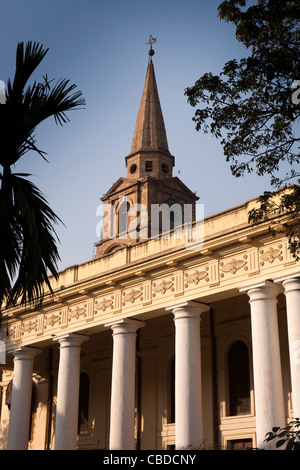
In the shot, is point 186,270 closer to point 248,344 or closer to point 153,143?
point 248,344

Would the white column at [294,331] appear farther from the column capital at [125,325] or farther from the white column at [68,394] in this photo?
the white column at [68,394]

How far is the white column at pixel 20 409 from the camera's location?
90.6 ft

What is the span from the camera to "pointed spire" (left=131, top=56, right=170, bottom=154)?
2355 inches

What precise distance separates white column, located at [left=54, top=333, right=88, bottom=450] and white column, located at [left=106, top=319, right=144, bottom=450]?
276 cm

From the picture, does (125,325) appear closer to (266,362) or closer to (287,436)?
(266,362)

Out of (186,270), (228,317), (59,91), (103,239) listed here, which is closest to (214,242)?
(186,270)

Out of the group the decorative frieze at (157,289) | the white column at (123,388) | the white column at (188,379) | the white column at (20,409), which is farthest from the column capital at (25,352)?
the white column at (188,379)

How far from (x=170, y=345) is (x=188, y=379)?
642 centimetres

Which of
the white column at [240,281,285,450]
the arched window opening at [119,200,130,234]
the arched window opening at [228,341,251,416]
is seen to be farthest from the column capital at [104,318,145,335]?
the arched window opening at [119,200,130,234]

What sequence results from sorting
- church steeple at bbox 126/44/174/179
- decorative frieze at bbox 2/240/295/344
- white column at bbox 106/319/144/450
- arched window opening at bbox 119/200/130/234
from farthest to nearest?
church steeple at bbox 126/44/174/179 < arched window opening at bbox 119/200/130/234 < white column at bbox 106/319/144/450 < decorative frieze at bbox 2/240/295/344

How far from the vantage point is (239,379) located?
24375 millimetres

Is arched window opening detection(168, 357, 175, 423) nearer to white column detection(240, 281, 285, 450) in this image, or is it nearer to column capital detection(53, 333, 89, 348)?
column capital detection(53, 333, 89, 348)

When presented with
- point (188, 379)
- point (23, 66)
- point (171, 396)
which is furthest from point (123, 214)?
point (23, 66)

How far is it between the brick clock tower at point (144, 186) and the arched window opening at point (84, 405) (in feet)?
85.1
